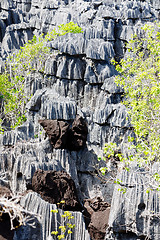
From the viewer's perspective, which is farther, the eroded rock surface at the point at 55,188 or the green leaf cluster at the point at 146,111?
the eroded rock surface at the point at 55,188

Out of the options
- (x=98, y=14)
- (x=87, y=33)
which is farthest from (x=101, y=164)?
(x=98, y=14)

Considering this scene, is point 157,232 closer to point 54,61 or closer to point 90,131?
point 90,131

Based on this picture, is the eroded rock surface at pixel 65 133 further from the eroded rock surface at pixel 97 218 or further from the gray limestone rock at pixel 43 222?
the gray limestone rock at pixel 43 222

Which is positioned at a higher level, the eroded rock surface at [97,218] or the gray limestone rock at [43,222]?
the gray limestone rock at [43,222]

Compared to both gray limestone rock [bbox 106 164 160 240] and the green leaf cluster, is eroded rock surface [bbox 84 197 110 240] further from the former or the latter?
the green leaf cluster

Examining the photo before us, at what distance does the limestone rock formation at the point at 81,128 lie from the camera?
9.90 metres

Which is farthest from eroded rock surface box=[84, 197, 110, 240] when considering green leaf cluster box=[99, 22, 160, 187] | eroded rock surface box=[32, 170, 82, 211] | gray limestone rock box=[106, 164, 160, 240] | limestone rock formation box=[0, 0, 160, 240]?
green leaf cluster box=[99, 22, 160, 187]

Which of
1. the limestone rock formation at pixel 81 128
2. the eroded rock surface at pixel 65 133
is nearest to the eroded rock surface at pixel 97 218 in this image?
the limestone rock formation at pixel 81 128

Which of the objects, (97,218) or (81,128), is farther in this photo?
(81,128)

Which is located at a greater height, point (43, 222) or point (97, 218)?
point (43, 222)

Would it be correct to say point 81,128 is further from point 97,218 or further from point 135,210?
point 135,210

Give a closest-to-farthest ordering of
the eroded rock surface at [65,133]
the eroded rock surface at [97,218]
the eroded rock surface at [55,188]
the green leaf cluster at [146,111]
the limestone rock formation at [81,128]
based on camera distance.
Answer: the limestone rock formation at [81,128] < the green leaf cluster at [146,111] < the eroded rock surface at [97,218] < the eroded rock surface at [55,188] < the eroded rock surface at [65,133]

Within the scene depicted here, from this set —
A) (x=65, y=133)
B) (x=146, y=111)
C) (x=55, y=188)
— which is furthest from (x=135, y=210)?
(x=65, y=133)

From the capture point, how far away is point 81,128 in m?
18.2
